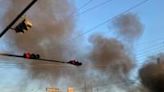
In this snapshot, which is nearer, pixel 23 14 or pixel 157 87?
pixel 23 14

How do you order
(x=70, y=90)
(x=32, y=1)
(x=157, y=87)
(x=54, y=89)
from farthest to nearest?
1. (x=157, y=87)
2. (x=54, y=89)
3. (x=70, y=90)
4. (x=32, y=1)

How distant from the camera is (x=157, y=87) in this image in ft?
273

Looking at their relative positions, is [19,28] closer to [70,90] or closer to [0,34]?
[0,34]

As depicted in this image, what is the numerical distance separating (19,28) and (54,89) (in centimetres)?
5624

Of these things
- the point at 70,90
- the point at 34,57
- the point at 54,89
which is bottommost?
the point at 34,57

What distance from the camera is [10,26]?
15.2 m

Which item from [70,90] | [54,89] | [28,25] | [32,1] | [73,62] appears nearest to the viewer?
[32,1]

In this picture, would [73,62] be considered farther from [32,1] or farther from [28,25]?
[32,1]

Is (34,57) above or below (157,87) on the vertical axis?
below

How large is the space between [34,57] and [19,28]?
2.99 m

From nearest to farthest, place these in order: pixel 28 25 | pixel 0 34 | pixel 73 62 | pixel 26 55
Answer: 1. pixel 28 25
2. pixel 0 34
3. pixel 26 55
4. pixel 73 62

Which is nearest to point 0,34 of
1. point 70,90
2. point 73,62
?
point 73,62

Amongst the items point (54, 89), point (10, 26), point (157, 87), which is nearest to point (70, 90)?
point (54, 89)

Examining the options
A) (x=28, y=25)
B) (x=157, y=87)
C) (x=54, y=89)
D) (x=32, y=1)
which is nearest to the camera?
(x=32, y=1)
